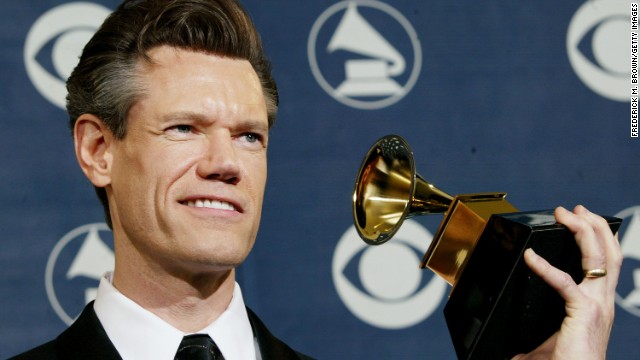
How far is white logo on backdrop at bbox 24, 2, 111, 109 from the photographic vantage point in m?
2.63

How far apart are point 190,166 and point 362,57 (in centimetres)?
105

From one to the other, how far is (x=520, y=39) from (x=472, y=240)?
104 centimetres

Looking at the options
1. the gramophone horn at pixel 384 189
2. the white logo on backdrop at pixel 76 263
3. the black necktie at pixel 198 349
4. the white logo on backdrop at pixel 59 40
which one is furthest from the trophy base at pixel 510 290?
the white logo on backdrop at pixel 59 40

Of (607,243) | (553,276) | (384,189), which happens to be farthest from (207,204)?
(607,243)

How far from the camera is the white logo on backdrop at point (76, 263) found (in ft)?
8.48

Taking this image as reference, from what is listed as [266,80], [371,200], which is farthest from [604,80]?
[266,80]

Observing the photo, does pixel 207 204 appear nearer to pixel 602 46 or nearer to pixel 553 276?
pixel 553 276

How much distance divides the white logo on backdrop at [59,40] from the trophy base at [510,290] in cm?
133

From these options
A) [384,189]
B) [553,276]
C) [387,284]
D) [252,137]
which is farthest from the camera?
[387,284]

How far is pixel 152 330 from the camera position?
1.82 metres

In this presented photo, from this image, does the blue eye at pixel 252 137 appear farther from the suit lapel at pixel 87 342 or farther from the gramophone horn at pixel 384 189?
the suit lapel at pixel 87 342

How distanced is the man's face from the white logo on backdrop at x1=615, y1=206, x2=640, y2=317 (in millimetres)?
1299

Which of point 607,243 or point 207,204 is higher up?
point 607,243

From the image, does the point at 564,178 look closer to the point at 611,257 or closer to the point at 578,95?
the point at 578,95
